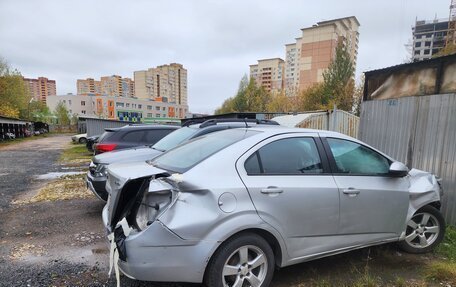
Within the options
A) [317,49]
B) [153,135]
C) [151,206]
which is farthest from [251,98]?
[151,206]

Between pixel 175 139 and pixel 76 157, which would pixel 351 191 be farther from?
pixel 76 157

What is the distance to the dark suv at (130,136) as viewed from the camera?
782 cm

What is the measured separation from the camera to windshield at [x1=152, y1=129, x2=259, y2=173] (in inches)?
111

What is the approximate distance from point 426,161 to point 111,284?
530cm

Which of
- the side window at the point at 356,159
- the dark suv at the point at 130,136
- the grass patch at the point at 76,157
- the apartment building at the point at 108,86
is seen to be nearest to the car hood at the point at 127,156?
the dark suv at the point at 130,136

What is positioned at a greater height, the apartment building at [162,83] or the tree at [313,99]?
the apartment building at [162,83]

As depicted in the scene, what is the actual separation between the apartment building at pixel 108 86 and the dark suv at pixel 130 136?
108242 mm

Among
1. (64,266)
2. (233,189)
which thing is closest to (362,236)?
(233,189)

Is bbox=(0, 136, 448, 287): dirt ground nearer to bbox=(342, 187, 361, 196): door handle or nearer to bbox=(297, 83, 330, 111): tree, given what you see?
bbox=(342, 187, 361, 196): door handle

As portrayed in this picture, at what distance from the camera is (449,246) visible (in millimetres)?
3996

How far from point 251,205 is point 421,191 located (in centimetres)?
248

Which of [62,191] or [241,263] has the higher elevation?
[241,263]

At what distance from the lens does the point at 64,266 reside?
11.1 feet

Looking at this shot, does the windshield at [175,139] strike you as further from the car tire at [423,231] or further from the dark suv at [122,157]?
the car tire at [423,231]
